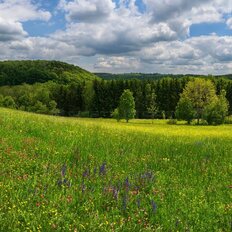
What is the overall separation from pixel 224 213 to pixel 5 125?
35.1ft

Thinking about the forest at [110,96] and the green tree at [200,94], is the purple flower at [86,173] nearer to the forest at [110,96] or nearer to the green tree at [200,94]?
the green tree at [200,94]

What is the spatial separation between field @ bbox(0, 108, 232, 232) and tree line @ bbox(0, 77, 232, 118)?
114330 mm

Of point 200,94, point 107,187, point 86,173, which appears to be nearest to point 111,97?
point 200,94

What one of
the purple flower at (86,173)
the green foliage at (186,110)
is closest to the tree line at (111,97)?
the green foliage at (186,110)

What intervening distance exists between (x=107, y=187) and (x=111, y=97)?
144 meters

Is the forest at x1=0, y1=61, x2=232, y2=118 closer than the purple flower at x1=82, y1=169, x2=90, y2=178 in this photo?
No

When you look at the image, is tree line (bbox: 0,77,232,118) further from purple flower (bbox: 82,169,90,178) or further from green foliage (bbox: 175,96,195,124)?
purple flower (bbox: 82,169,90,178)

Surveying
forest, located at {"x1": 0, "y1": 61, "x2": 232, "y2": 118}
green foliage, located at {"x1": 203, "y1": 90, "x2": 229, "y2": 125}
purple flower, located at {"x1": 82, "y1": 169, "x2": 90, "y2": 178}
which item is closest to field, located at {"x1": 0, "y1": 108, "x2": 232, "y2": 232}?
purple flower, located at {"x1": 82, "y1": 169, "x2": 90, "y2": 178}

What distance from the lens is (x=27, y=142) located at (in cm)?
1266

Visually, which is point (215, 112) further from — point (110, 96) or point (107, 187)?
point (107, 187)

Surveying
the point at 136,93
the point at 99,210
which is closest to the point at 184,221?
the point at 99,210

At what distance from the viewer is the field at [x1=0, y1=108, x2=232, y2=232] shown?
7254mm

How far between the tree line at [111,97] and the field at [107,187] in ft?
375

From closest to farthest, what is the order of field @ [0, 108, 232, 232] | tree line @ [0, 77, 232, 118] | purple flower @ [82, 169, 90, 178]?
field @ [0, 108, 232, 232] → purple flower @ [82, 169, 90, 178] → tree line @ [0, 77, 232, 118]
